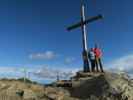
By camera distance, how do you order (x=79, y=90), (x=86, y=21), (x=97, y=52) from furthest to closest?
(x=86, y=21) → (x=97, y=52) → (x=79, y=90)

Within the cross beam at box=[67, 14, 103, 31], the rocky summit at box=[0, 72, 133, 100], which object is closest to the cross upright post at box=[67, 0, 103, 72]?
the cross beam at box=[67, 14, 103, 31]

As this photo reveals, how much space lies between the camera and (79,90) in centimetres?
2738

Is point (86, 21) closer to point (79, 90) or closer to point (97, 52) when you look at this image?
point (97, 52)

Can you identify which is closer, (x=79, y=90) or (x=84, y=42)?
(x=79, y=90)

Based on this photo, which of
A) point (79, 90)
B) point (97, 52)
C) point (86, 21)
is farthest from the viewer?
point (86, 21)

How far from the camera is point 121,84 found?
86.8 ft

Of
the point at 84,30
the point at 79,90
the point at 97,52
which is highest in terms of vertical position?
the point at 84,30

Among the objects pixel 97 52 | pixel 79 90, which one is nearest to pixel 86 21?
pixel 97 52

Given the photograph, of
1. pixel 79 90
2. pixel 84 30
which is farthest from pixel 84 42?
pixel 79 90

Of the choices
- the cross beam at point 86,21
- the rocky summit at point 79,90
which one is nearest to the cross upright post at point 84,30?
the cross beam at point 86,21

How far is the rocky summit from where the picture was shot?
24406 mm

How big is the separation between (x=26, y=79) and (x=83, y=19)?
7681 mm

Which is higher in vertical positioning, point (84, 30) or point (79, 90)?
point (84, 30)

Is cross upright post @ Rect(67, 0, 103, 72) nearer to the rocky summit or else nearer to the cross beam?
the cross beam
